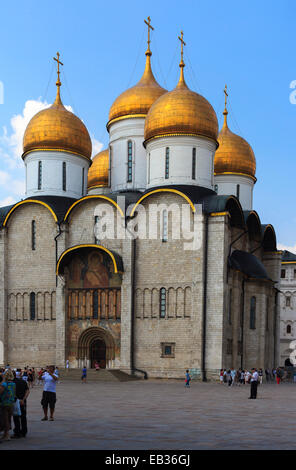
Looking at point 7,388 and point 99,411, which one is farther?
point 99,411

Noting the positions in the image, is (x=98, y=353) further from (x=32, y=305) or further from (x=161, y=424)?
(x=161, y=424)

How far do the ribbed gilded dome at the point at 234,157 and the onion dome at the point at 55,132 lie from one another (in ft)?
28.7

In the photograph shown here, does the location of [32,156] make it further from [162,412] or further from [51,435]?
[51,435]

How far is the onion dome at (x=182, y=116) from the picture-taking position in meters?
32.7

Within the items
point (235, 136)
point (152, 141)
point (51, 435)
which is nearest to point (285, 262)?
point (235, 136)

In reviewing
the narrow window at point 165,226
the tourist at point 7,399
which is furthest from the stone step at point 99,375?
the tourist at point 7,399

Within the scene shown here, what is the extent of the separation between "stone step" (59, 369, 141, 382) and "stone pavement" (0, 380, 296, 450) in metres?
9.90

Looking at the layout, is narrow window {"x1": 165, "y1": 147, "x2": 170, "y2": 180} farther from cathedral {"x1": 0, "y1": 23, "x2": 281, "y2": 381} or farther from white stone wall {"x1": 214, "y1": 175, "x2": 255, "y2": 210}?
white stone wall {"x1": 214, "y1": 175, "x2": 255, "y2": 210}

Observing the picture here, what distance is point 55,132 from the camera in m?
35.6

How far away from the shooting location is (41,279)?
3384cm

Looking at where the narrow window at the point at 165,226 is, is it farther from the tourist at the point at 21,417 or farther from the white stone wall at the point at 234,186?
the tourist at the point at 21,417

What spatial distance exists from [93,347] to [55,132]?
12534 mm

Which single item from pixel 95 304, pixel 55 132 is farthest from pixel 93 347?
pixel 55 132
